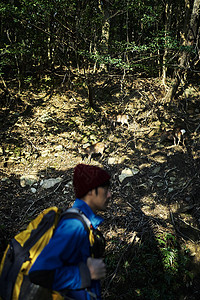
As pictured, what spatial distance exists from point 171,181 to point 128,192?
3.62ft

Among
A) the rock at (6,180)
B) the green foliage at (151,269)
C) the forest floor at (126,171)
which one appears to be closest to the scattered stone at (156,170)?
the forest floor at (126,171)

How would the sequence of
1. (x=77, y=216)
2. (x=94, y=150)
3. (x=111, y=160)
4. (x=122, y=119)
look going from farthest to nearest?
(x=122, y=119)
(x=94, y=150)
(x=111, y=160)
(x=77, y=216)

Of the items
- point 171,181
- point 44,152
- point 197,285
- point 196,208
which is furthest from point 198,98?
point 197,285

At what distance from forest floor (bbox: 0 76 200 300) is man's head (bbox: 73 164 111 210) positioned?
1.90 metres

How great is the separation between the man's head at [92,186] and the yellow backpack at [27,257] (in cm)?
16

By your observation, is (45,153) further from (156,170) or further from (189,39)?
(189,39)

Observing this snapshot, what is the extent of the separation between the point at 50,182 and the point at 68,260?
13.8 ft

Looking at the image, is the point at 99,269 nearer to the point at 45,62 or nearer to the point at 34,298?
the point at 34,298

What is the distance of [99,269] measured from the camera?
132 centimetres

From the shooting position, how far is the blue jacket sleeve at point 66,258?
1174mm

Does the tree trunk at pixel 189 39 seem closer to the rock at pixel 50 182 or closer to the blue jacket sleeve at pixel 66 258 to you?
the rock at pixel 50 182

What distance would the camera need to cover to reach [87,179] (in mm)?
1538

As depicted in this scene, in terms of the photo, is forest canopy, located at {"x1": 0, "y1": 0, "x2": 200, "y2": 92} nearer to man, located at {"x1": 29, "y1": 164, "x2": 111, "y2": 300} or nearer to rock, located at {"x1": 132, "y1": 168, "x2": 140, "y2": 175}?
rock, located at {"x1": 132, "y1": 168, "x2": 140, "y2": 175}

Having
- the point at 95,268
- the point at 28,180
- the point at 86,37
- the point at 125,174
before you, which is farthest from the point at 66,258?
the point at 86,37
